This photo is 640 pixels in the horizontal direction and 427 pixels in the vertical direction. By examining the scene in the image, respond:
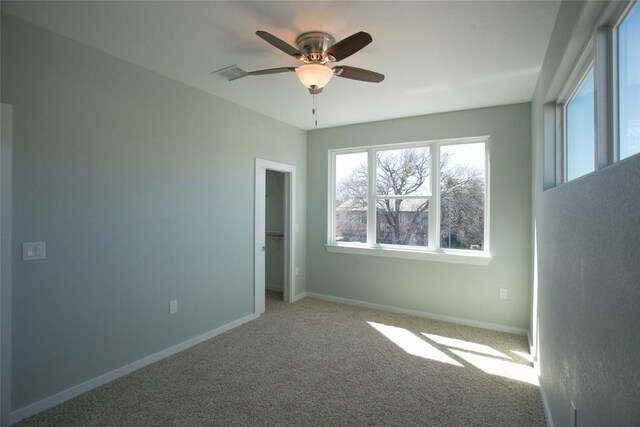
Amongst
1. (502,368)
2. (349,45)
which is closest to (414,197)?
(502,368)

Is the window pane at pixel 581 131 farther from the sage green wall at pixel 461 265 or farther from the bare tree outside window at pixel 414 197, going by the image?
the bare tree outside window at pixel 414 197

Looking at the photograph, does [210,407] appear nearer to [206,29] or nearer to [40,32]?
[206,29]

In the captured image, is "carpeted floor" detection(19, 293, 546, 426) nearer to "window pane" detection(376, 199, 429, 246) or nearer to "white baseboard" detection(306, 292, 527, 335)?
"white baseboard" detection(306, 292, 527, 335)

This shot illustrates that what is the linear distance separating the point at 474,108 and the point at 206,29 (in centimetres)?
312


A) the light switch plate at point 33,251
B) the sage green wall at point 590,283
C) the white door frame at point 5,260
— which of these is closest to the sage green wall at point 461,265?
the sage green wall at point 590,283

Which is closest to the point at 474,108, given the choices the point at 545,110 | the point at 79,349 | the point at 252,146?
the point at 545,110

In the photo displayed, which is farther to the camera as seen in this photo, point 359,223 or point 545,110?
point 359,223

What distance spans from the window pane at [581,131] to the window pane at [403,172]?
81.0 inches

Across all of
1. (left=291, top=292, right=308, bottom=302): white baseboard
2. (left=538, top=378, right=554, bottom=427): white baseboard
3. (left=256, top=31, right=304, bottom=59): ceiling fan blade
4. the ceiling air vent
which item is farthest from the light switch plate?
(left=538, top=378, right=554, bottom=427): white baseboard

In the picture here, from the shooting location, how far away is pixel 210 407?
7.53 ft

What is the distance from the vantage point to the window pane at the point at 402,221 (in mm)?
4329

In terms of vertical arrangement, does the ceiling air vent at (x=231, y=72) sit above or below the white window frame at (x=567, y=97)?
above

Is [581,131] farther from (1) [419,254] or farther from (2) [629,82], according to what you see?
(1) [419,254]

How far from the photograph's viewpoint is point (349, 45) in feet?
6.55
